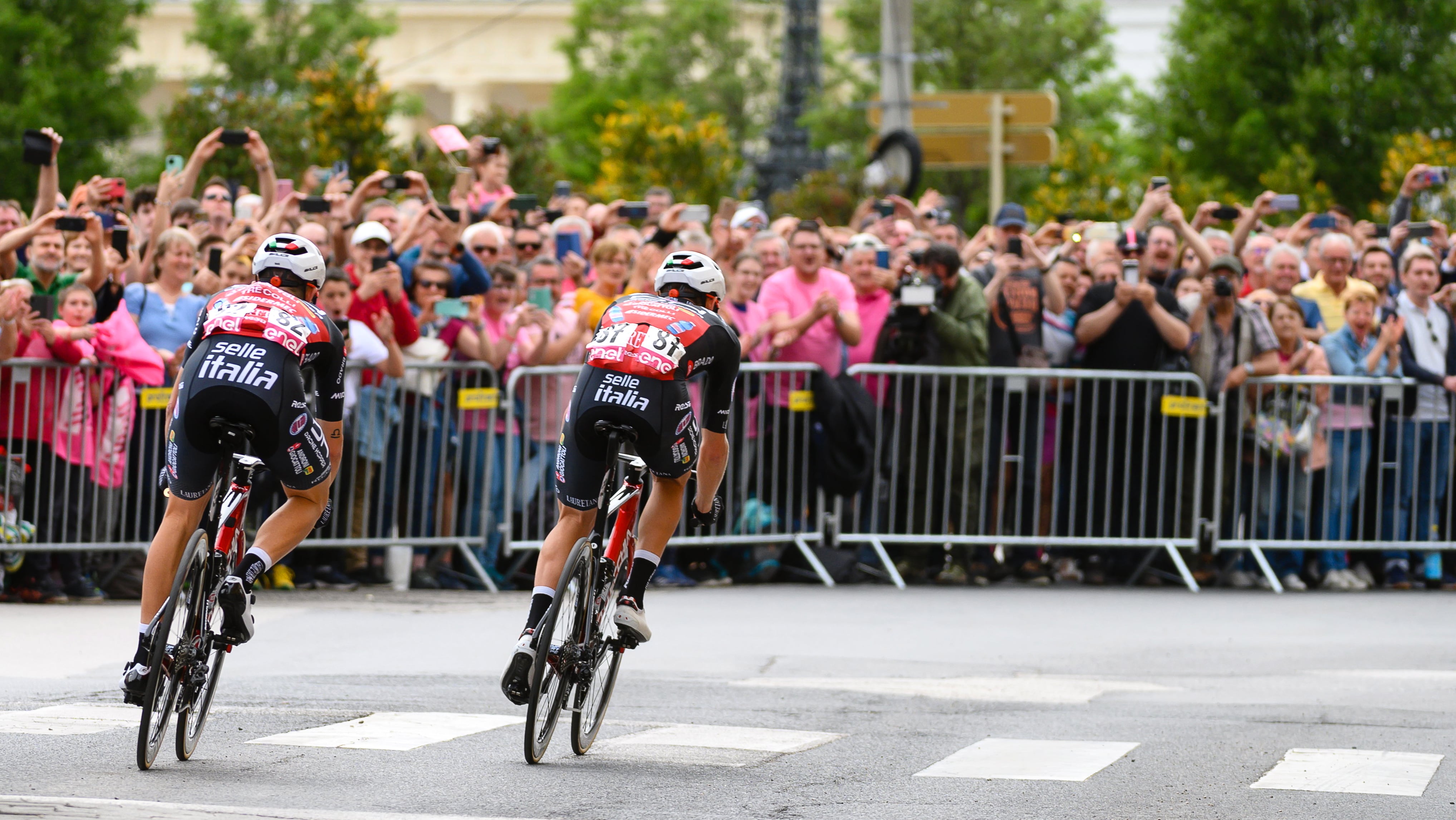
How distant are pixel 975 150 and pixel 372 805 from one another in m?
18.5

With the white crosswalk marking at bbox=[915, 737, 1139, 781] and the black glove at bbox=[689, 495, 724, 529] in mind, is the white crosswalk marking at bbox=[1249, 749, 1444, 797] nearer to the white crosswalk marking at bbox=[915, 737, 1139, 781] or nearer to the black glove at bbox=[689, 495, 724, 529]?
the white crosswalk marking at bbox=[915, 737, 1139, 781]

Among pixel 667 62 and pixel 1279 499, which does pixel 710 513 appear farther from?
pixel 667 62

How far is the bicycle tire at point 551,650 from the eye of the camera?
7297 mm

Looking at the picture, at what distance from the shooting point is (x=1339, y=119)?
4047 centimetres

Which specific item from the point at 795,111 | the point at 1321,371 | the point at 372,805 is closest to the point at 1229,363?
the point at 1321,371

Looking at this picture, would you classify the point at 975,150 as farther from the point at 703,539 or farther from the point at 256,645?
the point at 256,645

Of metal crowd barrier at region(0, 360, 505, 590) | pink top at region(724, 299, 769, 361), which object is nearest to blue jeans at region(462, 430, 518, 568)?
metal crowd barrier at region(0, 360, 505, 590)

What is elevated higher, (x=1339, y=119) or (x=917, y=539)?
(x=1339, y=119)

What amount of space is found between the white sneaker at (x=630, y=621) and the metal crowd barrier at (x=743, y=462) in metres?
5.29

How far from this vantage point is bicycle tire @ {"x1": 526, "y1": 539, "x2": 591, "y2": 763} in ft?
23.9

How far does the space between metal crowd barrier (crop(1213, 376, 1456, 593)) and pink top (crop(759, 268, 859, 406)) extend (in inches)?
104

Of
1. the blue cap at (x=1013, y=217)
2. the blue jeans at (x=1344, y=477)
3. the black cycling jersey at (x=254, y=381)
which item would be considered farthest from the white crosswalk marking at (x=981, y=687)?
the blue cap at (x=1013, y=217)

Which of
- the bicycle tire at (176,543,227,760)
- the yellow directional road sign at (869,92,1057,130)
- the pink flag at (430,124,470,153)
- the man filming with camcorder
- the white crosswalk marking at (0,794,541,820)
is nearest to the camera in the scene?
the white crosswalk marking at (0,794,541,820)

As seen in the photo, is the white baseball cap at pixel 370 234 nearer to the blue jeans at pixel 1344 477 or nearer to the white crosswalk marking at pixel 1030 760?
the white crosswalk marking at pixel 1030 760
